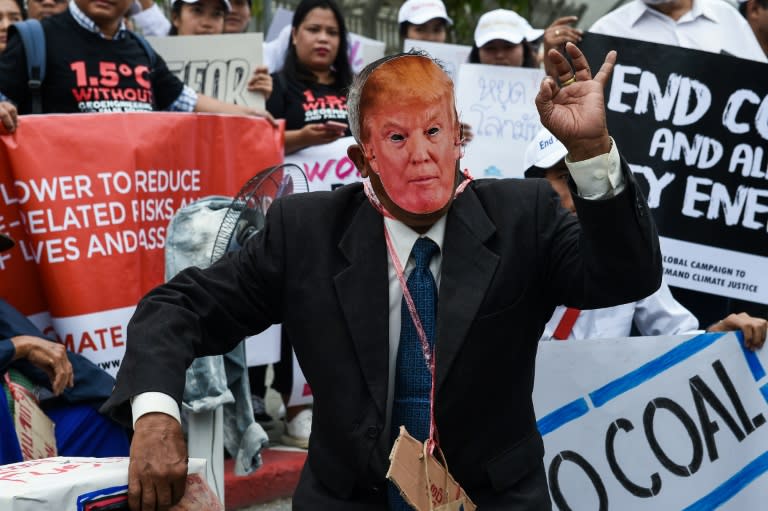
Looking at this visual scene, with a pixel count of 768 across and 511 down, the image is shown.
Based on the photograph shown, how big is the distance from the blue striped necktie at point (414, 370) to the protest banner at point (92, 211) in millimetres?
2835

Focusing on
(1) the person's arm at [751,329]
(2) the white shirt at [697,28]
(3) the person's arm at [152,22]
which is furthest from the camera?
(3) the person's arm at [152,22]

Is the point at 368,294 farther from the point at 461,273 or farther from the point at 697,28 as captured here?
the point at 697,28

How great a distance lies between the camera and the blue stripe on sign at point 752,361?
13.3ft

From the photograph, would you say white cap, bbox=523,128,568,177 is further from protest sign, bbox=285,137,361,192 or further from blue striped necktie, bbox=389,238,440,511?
protest sign, bbox=285,137,361,192

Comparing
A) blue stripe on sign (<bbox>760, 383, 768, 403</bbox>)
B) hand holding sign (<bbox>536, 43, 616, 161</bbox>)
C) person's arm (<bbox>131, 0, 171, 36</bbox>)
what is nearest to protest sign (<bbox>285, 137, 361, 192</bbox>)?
person's arm (<bbox>131, 0, 171, 36</bbox>)

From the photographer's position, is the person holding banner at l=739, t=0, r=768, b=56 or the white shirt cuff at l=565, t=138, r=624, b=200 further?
the person holding banner at l=739, t=0, r=768, b=56

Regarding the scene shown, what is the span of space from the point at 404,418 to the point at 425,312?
0.77 feet

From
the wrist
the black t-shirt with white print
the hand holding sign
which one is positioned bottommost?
the black t-shirt with white print

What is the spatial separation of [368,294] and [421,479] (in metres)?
0.42

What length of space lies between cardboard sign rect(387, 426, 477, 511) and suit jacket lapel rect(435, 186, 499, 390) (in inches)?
6.0

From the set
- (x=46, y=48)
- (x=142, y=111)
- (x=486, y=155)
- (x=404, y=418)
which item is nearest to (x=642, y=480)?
(x=404, y=418)

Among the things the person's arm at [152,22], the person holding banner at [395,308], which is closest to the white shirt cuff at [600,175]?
the person holding banner at [395,308]

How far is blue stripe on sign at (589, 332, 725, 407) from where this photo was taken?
397cm

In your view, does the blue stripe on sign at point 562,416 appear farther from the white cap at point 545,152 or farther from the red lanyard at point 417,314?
the red lanyard at point 417,314
